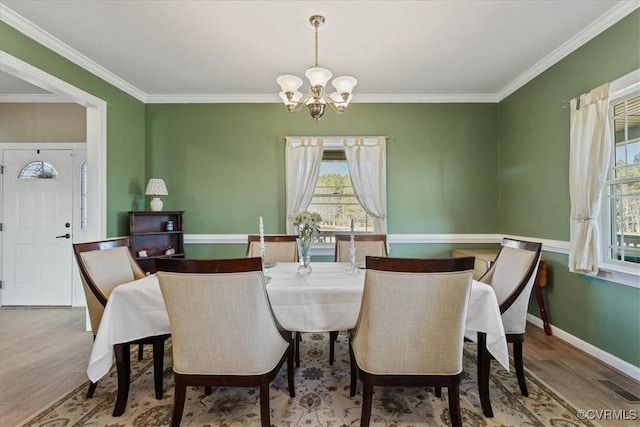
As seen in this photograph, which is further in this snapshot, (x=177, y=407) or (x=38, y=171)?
(x=38, y=171)

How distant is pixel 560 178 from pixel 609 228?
660 millimetres

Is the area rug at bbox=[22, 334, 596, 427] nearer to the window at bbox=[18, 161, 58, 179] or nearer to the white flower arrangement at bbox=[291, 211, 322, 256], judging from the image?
the white flower arrangement at bbox=[291, 211, 322, 256]

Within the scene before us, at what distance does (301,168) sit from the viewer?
4148 mm

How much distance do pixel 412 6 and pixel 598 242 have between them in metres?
2.38

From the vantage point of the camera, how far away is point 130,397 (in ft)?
6.89

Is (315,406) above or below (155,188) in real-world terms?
below

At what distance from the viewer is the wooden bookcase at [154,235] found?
364 cm

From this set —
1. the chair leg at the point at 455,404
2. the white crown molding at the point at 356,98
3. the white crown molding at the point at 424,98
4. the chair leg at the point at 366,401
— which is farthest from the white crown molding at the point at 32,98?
the chair leg at the point at 455,404

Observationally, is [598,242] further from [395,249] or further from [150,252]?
[150,252]

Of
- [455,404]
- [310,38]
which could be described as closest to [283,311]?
[455,404]

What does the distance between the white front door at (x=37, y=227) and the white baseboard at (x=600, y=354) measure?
562cm

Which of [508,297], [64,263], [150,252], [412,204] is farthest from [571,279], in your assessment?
[64,263]

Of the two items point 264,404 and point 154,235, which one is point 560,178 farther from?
point 154,235

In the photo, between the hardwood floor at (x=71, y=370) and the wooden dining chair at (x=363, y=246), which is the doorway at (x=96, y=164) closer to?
the hardwood floor at (x=71, y=370)
